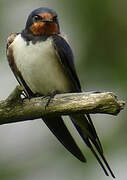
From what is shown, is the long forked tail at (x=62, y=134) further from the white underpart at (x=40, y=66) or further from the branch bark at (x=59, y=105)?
the branch bark at (x=59, y=105)

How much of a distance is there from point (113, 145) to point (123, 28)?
0.78m

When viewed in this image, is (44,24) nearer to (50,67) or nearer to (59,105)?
(50,67)

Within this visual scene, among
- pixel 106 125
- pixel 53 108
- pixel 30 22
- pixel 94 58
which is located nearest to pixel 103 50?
pixel 94 58

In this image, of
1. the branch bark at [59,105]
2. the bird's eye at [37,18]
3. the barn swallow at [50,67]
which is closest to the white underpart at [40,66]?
the barn swallow at [50,67]

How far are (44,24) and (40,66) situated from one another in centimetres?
22

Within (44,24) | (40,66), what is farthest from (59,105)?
(44,24)

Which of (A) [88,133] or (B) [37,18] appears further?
(B) [37,18]

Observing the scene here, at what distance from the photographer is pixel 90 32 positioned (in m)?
5.60

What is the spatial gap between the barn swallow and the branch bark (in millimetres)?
345

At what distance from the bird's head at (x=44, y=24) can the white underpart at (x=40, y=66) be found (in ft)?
0.20

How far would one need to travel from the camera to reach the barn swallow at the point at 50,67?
13.7 feet

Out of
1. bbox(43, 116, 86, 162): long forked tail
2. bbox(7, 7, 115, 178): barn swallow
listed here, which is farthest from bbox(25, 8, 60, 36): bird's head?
bbox(43, 116, 86, 162): long forked tail

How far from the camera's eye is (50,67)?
4227 mm

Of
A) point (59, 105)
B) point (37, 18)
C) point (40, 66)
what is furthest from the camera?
point (37, 18)
